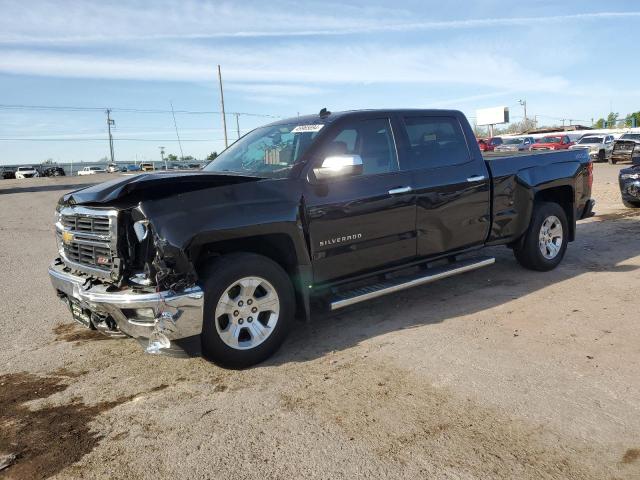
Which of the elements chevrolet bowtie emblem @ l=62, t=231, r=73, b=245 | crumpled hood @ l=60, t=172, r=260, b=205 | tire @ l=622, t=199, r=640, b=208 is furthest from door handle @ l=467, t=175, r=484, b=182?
tire @ l=622, t=199, r=640, b=208

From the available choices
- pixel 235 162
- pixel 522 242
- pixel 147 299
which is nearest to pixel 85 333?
pixel 147 299

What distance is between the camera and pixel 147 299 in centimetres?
352

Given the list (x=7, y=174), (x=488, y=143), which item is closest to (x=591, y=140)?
(x=488, y=143)

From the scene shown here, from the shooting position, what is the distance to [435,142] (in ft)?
17.8

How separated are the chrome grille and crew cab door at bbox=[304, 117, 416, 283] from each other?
4.86 ft

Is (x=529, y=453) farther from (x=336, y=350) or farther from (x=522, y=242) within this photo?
(x=522, y=242)

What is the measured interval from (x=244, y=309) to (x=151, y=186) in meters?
1.11

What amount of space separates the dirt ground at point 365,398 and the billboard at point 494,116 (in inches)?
2718

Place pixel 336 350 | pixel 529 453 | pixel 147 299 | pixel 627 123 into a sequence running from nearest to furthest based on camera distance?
pixel 529 453
pixel 147 299
pixel 336 350
pixel 627 123

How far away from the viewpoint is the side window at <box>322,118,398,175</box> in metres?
4.68

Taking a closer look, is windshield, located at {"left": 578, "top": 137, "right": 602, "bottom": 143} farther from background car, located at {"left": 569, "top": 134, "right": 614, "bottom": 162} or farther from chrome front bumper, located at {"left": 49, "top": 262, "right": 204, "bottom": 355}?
chrome front bumper, located at {"left": 49, "top": 262, "right": 204, "bottom": 355}

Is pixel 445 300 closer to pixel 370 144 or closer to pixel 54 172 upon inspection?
pixel 370 144

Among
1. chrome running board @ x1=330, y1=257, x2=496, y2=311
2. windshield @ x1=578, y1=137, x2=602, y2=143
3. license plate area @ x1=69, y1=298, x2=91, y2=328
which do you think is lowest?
chrome running board @ x1=330, y1=257, x2=496, y2=311

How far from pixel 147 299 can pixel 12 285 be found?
4.42m
